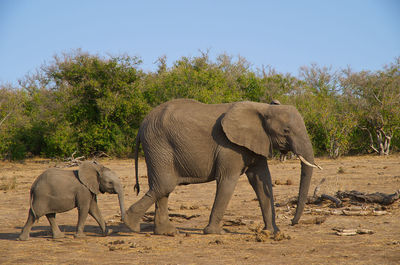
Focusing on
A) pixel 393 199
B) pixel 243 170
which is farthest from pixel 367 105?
pixel 243 170

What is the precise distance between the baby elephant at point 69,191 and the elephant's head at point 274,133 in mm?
2304

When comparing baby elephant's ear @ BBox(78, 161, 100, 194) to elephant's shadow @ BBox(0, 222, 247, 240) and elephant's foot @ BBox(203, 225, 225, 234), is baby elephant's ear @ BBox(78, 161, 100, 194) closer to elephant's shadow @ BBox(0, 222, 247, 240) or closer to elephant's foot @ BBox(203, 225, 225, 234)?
elephant's shadow @ BBox(0, 222, 247, 240)

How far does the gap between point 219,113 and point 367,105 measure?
891 inches

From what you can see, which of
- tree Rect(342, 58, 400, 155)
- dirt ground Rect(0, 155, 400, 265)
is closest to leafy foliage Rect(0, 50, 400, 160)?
tree Rect(342, 58, 400, 155)

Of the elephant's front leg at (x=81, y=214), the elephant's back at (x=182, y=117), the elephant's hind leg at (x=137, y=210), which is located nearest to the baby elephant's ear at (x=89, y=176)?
the elephant's front leg at (x=81, y=214)

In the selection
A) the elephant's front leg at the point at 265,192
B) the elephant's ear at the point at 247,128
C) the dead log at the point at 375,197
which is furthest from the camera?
the dead log at the point at 375,197

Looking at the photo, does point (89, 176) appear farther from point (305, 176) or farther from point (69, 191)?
point (305, 176)

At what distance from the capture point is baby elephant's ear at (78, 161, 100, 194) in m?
7.88

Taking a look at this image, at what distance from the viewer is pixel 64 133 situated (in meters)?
28.0

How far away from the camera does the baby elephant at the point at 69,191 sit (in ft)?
25.2

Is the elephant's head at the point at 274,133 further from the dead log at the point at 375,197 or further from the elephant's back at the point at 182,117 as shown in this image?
the dead log at the point at 375,197

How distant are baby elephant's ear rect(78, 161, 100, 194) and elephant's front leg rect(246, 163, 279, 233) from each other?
8.99ft

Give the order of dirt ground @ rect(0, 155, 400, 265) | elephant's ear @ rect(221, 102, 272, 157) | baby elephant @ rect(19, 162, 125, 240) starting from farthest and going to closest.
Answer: elephant's ear @ rect(221, 102, 272, 157) → baby elephant @ rect(19, 162, 125, 240) → dirt ground @ rect(0, 155, 400, 265)

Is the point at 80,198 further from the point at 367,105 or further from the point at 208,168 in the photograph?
the point at 367,105
